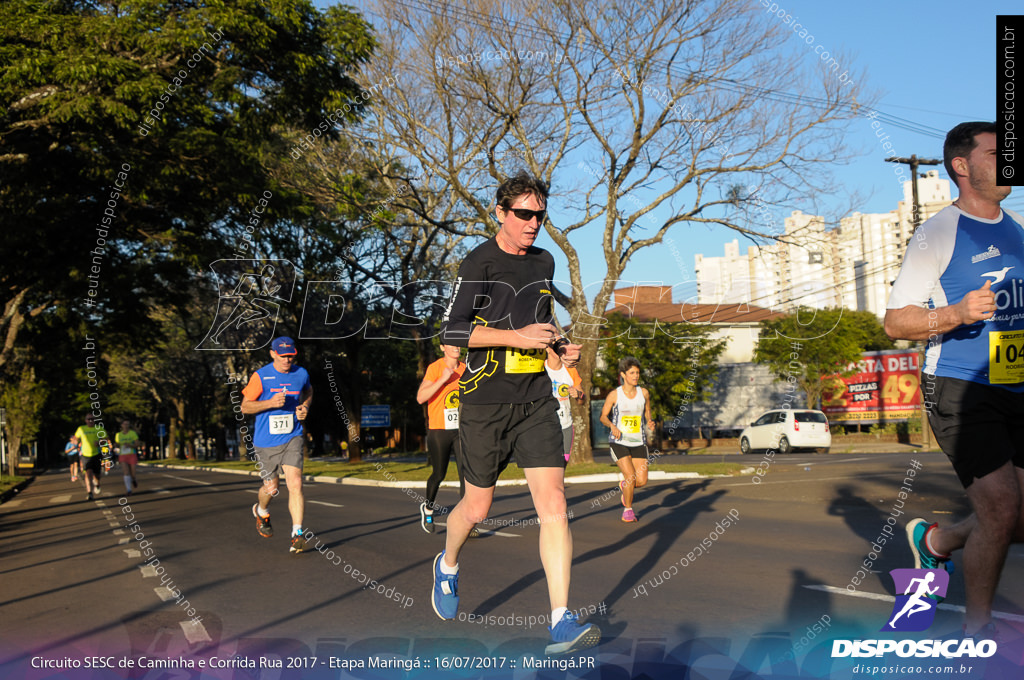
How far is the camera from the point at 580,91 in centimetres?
2067

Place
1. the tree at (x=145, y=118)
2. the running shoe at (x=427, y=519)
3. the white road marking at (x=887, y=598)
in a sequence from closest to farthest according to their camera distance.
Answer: the white road marking at (x=887, y=598), the running shoe at (x=427, y=519), the tree at (x=145, y=118)

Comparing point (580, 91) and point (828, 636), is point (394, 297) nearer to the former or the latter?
point (580, 91)

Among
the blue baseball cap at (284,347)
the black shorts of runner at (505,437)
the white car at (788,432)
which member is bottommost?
the white car at (788,432)

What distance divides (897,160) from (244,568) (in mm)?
27344

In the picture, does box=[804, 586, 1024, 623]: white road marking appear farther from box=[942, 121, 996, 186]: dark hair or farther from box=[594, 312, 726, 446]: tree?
box=[594, 312, 726, 446]: tree

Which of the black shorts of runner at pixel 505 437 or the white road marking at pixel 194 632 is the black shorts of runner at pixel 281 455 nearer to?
the white road marking at pixel 194 632

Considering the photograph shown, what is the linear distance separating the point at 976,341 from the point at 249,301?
26.2m

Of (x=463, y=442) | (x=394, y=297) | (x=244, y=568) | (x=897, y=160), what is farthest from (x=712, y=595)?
(x=897, y=160)

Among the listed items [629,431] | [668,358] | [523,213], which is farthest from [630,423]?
[668,358]

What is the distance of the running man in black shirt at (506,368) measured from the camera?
4344 mm

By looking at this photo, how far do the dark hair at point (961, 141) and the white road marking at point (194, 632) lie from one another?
4.60 m

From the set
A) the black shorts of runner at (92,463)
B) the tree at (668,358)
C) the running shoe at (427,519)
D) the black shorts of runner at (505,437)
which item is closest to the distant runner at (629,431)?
the running shoe at (427,519)

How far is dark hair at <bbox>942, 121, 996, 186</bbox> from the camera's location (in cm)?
392

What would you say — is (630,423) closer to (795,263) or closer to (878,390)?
(795,263)
